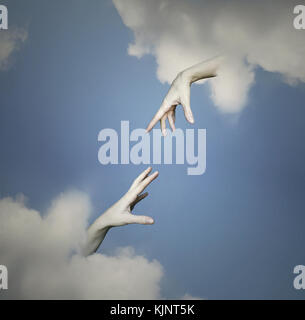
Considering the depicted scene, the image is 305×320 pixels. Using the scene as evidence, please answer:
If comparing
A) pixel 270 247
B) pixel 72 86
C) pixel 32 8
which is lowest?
pixel 270 247

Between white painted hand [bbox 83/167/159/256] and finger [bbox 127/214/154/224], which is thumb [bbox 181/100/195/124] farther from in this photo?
finger [bbox 127/214/154/224]

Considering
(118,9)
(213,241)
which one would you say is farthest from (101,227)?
(118,9)

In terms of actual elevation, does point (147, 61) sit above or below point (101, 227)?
above

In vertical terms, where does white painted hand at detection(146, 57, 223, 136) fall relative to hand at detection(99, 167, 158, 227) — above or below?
above

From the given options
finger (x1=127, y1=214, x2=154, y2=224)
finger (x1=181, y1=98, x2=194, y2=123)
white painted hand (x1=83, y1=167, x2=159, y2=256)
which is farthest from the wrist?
finger (x1=127, y1=214, x2=154, y2=224)

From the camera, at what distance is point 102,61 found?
2.92m

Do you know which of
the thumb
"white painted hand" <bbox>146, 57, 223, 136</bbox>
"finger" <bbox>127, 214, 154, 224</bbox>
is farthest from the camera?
"white painted hand" <bbox>146, 57, 223, 136</bbox>

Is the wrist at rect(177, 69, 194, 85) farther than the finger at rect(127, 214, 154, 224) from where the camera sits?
Yes

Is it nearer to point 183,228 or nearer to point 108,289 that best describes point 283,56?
point 183,228

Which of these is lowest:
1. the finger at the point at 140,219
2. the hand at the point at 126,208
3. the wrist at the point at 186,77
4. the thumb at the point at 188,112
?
the finger at the point at 140,219

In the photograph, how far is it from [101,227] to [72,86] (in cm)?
136

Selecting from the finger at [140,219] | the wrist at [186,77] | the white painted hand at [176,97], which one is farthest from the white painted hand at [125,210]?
the wrist at [186,77]

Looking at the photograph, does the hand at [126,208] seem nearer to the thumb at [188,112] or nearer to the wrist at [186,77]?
the thumb at [188,112]

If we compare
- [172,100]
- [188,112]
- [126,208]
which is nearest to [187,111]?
[188,112]
